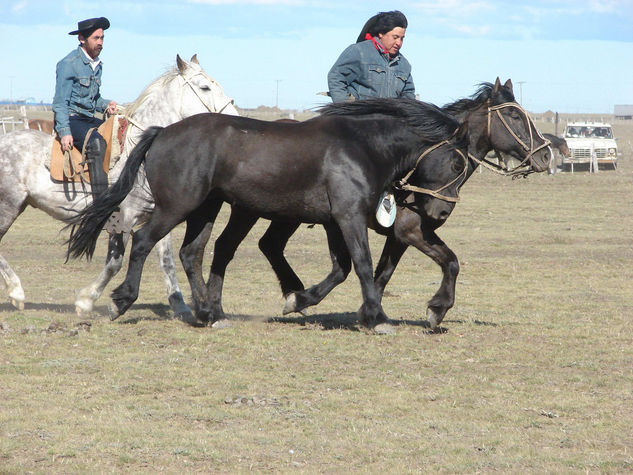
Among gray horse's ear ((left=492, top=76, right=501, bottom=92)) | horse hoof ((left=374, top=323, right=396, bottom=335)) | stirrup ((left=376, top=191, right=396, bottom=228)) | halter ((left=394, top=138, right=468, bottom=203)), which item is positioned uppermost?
gray horse's ear ((left=492, top=76, right=501, bottom=92))

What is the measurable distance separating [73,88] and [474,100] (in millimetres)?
3744

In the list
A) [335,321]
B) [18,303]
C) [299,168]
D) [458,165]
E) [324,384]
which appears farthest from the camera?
[18,303]

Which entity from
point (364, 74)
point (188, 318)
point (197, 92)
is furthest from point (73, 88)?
point (364, 74)

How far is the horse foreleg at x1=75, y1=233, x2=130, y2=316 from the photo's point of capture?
28.6ft

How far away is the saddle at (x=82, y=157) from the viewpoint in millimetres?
8750

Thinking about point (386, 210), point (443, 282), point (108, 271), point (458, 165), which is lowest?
point (108, 271)

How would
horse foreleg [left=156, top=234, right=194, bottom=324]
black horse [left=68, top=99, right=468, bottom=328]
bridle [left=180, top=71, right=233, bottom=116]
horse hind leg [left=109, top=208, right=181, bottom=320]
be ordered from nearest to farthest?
Answer: black horse [left=68, top=99, right=468, bottom=328] → horse hind leg [left=109, top=208, right=181, bottom=320] → horse foreleg [left=156, top=234, right=194, bottom=324] → bridle [left=180, top=71, right=233, bottom=116]

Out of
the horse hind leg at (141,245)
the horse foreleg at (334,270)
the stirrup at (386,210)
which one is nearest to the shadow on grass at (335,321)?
the horse foreleg at (334,270)

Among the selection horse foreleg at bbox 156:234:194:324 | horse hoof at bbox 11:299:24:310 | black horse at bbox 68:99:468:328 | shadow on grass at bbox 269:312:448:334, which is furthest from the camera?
horse hoof at bbox 11:299:24:310

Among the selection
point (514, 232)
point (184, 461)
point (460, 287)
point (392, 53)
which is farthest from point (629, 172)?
point (184, 461)

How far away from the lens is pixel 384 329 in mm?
8008

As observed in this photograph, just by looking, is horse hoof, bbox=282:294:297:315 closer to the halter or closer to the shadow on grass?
the shadow on grass

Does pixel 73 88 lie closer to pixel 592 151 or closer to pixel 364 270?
pixel 364 270

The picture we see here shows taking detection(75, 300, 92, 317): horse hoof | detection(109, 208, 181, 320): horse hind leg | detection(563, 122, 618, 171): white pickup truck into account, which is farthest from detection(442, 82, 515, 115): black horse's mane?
detection(563, 122, 618, 171): white pickup truck
